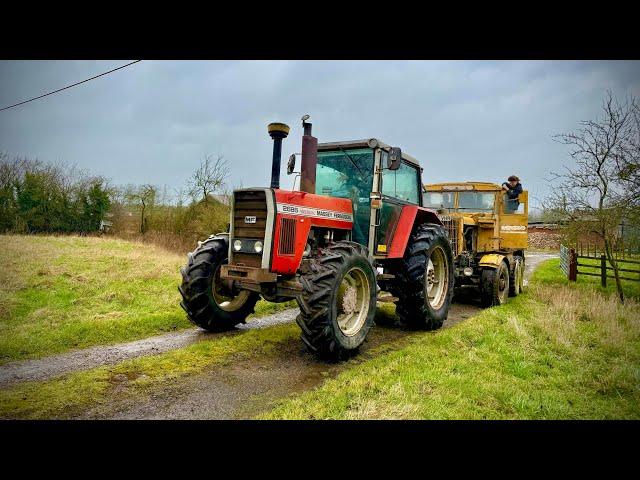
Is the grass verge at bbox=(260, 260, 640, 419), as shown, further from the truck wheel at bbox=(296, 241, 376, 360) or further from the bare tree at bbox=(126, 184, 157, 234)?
the bare tree at bbox=(126, 184, 157, 234)

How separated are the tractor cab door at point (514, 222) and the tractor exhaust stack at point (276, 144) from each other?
6.72 metres

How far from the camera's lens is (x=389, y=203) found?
5.68 m

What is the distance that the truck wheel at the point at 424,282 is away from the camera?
214 inches

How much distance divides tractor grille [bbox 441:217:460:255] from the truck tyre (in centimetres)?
190

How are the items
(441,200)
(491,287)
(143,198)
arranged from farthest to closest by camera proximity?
(143,198), (441,200), (491,287)

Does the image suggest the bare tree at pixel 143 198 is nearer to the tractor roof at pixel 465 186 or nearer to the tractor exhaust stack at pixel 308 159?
the tractor roof at pixel 465 186

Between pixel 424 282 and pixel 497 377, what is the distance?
6.17 ft

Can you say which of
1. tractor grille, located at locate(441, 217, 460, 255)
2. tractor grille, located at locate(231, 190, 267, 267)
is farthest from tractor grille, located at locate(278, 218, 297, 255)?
tractor grille, located at locate(441, 217, 460, 255)

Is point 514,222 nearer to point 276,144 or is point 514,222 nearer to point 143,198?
point 276,144

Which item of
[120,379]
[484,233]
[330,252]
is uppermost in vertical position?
[484,233]

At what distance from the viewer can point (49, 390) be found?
10.9 feet

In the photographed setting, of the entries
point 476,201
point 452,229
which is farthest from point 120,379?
point 476,201
